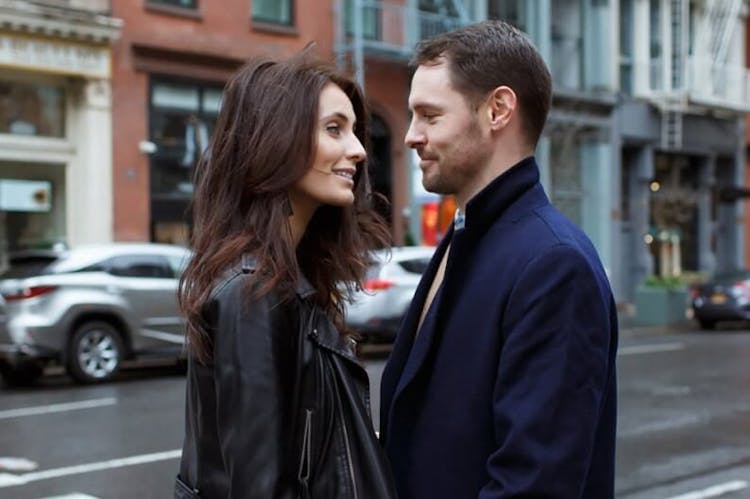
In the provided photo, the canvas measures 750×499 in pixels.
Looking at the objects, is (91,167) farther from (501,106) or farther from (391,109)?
(501,106)

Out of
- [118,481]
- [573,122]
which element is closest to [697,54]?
[573,122]

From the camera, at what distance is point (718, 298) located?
2195 centimetres

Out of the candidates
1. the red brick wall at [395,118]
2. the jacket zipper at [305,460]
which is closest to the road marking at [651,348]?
the red brick wall at [395,118]

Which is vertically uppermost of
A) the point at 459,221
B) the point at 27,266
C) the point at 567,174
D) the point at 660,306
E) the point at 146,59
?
the point at 146,59

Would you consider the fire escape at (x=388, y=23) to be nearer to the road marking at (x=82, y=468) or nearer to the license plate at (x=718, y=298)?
the license plate at (x=718, y=298)

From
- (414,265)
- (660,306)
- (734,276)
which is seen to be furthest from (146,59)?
(734,276)

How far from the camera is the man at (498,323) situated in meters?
1.92

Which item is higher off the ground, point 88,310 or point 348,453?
point 348,453

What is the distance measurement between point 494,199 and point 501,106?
200mm

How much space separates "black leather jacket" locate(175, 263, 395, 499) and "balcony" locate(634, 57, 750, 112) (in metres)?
28.0

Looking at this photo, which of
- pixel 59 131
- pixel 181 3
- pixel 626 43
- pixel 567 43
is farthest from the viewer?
pixel 626 43

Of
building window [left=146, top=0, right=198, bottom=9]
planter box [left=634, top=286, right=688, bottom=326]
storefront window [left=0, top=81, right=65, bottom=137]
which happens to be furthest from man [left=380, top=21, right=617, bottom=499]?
planter box [left=634, top=286, right=688, bottom=326]

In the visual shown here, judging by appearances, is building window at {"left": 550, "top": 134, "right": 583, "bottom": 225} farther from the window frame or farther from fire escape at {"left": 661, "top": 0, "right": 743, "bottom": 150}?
the window frame

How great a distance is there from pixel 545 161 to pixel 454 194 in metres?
23.9
